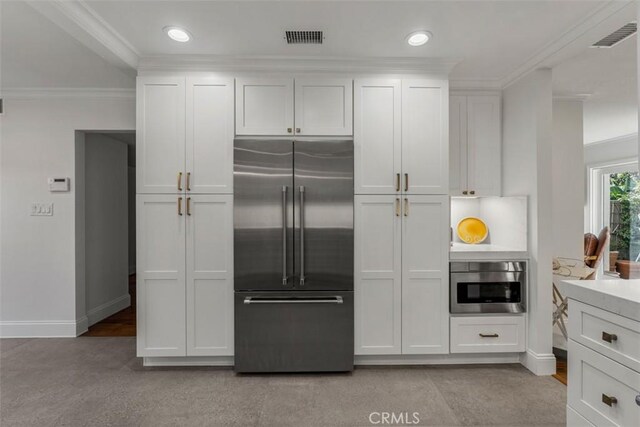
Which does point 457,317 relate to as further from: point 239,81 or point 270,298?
point 239,81

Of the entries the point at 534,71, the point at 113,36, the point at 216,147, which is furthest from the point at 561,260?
the point at 113,36

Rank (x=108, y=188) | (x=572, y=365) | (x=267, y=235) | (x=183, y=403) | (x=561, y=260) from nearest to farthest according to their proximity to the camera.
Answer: (x=572, y=365), (x=183, y=403), (x=267, y=235), (x=561, y=260), (x=108, y=188)

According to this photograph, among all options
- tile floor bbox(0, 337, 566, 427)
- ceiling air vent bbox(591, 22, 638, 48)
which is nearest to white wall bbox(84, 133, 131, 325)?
tile floor bbox(0, 337, 566, 427)

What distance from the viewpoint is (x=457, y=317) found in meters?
2.88

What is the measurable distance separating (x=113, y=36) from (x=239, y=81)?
90cm

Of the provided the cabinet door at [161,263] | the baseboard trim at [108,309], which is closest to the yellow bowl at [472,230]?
the cabinet door at [161,263]

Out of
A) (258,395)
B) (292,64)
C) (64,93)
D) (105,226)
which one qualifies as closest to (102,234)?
(105,226)

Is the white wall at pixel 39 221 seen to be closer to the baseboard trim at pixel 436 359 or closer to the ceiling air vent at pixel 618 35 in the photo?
the baseboard trim at pixel 436 359

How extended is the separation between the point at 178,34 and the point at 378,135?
1639 mm

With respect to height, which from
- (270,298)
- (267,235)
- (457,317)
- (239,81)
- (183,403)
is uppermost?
(239,81)

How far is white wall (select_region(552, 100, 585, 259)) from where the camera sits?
365 centimetres

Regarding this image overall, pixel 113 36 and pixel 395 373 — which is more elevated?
A: pixel 113 36

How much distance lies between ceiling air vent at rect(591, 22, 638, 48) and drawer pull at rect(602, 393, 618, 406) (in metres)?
2.32

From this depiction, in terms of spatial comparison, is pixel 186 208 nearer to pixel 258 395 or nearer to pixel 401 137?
pixel 258 395
